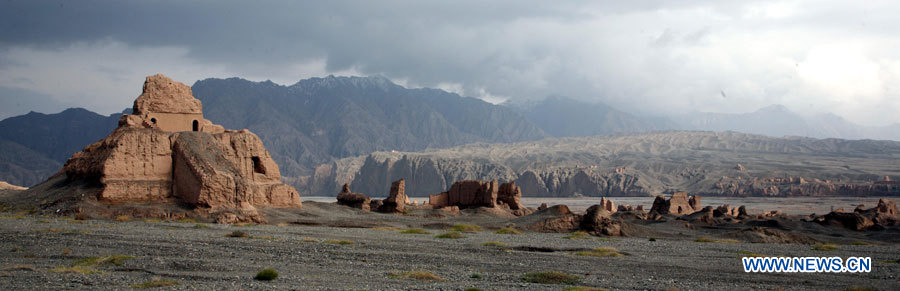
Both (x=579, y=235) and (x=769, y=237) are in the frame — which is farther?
(x=769, y=237)

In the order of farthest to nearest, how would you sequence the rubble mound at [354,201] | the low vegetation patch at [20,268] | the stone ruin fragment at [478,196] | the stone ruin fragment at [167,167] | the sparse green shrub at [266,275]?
1. the stone ruin fragment at [478,196]
2. the rubble mound at [354,201]
3. the stone ruin fragment at [167,167]
4. the low vegetation patch at [20,268]
5. the sparse green shrub at [266,275]

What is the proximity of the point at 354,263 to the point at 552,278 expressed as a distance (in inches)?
227

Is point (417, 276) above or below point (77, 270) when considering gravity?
below

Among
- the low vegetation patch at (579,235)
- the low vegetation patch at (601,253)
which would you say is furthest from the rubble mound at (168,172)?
the low vegetation patch at (601,253)

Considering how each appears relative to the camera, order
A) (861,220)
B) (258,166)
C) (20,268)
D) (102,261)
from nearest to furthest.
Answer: (20,268) < (102,261) < (258,166) < (861,220)

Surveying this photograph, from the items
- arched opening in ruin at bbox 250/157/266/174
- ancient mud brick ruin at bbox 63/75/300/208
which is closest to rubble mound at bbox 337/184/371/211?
arched opening in ruin at bbox 250/157/266/174

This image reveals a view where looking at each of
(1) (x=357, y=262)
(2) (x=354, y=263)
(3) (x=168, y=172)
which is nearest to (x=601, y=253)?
(1) (x=357, y=262)

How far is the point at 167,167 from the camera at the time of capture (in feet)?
131

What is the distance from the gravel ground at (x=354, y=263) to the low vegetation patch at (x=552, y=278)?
36cm

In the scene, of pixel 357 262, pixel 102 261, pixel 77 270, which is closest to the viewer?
pixel 77 270

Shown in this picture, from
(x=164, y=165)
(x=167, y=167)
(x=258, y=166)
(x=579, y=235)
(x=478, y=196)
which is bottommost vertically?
(x=579, y=235)

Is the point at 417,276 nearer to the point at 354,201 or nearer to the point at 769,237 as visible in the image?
the point at 769,237

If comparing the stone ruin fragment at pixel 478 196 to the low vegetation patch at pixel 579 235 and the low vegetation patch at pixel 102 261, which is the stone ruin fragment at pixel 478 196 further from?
the low vegetation patch at pixel 102 261

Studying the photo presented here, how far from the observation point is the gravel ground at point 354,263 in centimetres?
1528
